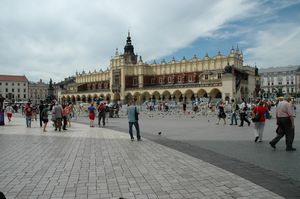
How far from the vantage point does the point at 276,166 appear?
23.3ft

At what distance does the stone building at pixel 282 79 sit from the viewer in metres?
125

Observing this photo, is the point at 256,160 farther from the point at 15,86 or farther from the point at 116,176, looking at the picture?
the point at 15,86

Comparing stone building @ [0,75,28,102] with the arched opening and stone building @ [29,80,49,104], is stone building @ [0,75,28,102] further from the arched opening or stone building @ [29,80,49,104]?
the arched opening

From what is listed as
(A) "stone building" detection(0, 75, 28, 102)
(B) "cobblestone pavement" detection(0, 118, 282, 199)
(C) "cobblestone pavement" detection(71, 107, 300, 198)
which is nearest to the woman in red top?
(C) "cobblestone pavement" detection(71, 107, 300, 198)

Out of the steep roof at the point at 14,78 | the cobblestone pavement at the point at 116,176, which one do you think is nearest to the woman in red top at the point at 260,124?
the cobblestone pavement at the point at 116,176

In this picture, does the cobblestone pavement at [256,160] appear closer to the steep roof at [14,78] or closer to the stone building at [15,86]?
the stone building at [15,86]

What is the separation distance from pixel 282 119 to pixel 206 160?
3.33m

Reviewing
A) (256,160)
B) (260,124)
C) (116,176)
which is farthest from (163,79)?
(116,176)

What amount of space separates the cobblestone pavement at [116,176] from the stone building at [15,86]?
406ft

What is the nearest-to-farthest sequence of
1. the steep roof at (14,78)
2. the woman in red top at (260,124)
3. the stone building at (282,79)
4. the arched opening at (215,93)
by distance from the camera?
1. the woman in red top at (260,124)
2. the arched opening at (215,93)
3. the steep roof at (14,78)
4. the stone building at (282,79)

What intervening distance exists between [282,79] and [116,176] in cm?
13589

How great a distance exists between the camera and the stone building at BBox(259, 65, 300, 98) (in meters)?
125

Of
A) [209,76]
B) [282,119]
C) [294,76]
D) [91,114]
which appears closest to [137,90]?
[209,76]

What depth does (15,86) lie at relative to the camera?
125000 millimetres
